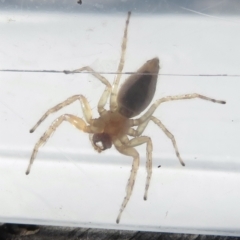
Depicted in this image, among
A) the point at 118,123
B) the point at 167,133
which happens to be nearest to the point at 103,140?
the point at 118,123

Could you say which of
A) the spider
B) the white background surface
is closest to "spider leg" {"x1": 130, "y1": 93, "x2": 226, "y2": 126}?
the spider

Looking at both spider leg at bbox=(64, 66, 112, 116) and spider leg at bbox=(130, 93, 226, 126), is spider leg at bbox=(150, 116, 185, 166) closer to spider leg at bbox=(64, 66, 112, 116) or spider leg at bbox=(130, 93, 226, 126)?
spider leg at bbox=(130, 93, 226, 126)

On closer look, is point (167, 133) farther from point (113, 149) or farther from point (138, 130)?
point (113, 149)

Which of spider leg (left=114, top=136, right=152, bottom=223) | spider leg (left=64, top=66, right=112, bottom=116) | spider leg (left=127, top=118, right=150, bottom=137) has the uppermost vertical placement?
spider leg (left=64, top=66, right=112, bottom=116)

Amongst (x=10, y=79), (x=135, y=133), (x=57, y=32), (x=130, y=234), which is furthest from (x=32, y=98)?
(x=130, y=234)

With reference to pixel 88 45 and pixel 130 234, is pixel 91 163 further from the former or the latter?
pixel 88 45

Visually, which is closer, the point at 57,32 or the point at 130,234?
the point at 130,234
